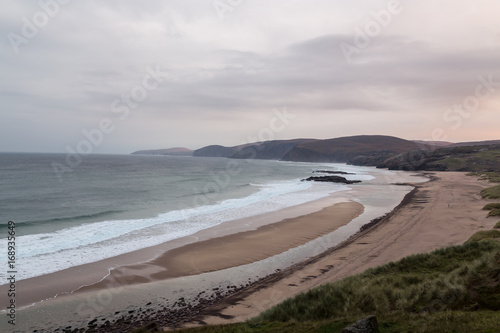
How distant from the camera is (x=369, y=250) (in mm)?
15422

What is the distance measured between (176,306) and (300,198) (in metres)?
29.7

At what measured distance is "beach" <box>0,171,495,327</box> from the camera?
10211 mm

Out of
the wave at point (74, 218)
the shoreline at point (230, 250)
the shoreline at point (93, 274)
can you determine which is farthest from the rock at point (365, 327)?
the wave at point (74, 218)

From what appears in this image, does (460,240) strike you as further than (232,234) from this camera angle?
No

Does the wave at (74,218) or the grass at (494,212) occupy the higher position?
the wave at (74,218)

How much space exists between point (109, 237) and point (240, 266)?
35.5ft

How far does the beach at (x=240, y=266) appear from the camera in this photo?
33.5 ft

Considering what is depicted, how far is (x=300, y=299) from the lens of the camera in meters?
9.11

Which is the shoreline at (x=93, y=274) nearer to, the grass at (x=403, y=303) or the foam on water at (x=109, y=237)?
the foam on water at (x=109, y=237)

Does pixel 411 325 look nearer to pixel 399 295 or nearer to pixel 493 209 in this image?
pixel 399 295

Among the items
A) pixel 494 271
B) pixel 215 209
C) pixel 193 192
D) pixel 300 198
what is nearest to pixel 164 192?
pixel 193 192

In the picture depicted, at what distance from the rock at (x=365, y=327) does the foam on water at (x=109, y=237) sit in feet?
46.4

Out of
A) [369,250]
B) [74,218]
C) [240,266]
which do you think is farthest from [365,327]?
[74,218]

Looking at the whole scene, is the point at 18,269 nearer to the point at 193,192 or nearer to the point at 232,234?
the point at 232,234
